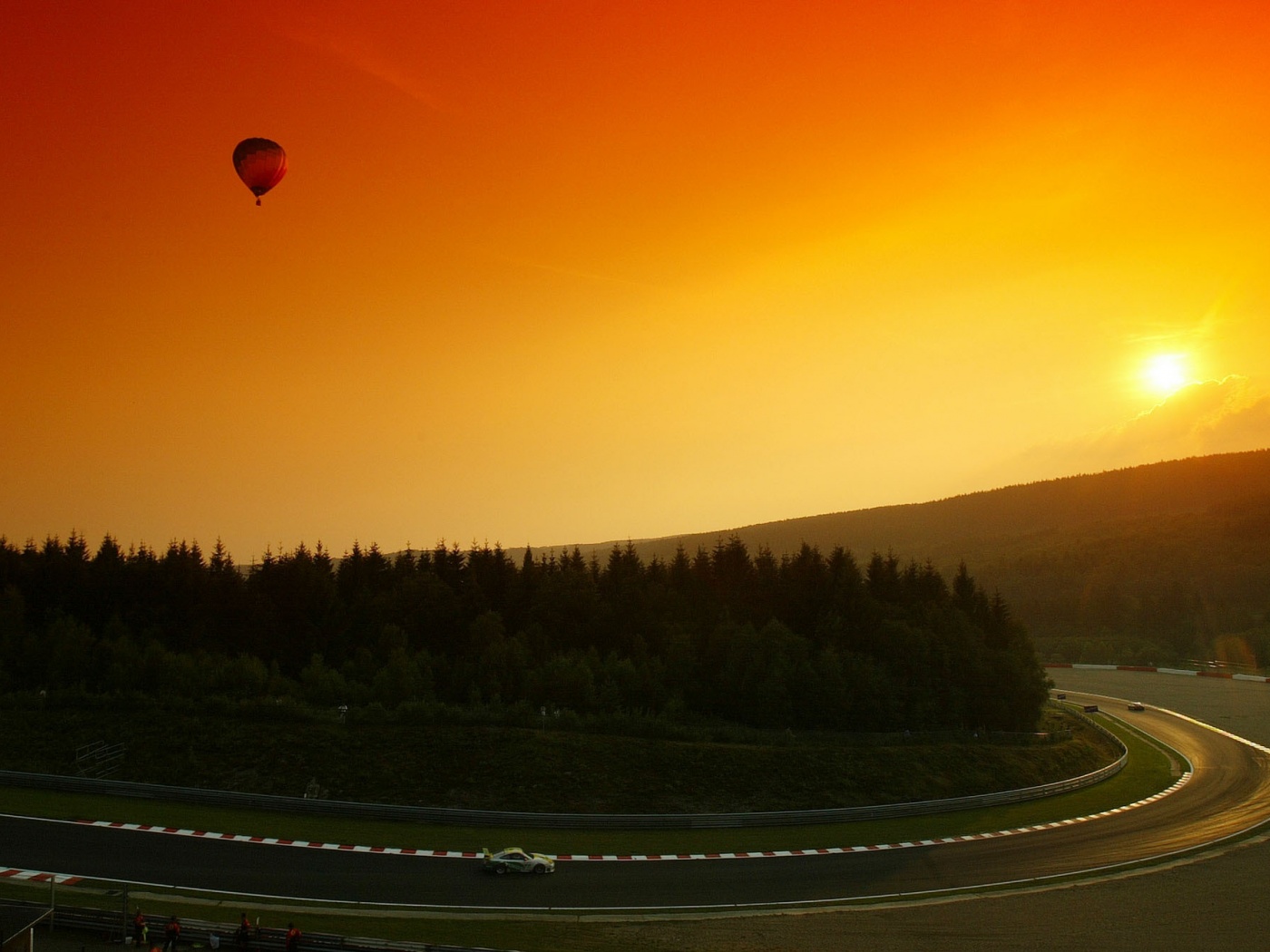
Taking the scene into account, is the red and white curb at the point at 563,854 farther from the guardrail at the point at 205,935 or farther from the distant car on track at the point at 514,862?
the guardrail at the point at 205,935

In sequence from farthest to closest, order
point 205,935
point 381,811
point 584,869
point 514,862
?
1. point 381,811
2. point 584,869
3. point 514,862
4. point 205,935

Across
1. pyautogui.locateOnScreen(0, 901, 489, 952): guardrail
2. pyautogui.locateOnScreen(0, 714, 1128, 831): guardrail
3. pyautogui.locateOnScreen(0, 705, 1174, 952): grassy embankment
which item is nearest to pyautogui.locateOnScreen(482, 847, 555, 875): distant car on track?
pyautogui.locateOnScreen(0, 705, 1174, 952): grassy embankment

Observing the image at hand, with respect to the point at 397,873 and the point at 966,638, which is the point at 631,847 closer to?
the point at 397,873

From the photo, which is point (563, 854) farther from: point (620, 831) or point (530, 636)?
point (530, 636)

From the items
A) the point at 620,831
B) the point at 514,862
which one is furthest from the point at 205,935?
the point at 620,831

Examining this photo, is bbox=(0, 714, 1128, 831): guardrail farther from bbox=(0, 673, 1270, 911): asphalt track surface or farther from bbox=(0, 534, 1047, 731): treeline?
bbox=(0, 534, 1047, 731): treeline

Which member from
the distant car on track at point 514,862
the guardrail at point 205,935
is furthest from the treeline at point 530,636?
the guardrail at point 205,935
